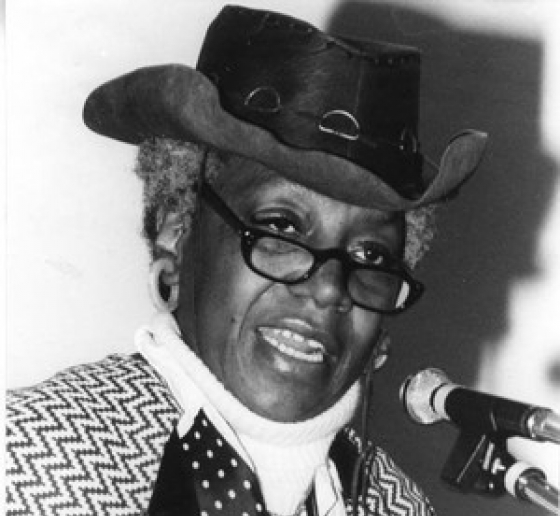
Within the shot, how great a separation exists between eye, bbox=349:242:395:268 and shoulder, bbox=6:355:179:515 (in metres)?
0.42

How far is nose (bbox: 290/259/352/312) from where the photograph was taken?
5.08 feet

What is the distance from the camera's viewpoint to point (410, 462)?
7.92 feet

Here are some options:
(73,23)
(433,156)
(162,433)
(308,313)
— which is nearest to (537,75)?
(433,156)

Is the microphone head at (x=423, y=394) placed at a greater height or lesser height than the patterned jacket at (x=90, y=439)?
greater

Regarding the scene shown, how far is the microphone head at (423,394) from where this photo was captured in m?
1.35

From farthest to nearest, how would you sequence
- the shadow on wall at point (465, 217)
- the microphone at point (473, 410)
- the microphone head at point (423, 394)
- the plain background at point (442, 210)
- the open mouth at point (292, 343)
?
the shadow on wall at point (465, 217), the plain background at point (442, 210), the open mouth at point (292, 343), the microphone head at point (423, 394), the microphone at point (473, 410)

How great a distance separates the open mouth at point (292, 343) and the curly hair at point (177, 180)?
0.28 meters

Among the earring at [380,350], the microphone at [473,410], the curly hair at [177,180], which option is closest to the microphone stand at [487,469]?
the microphone at [473,410]

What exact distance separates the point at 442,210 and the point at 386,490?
30.8 inches

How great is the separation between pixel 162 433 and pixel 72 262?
58cm

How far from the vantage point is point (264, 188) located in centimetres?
160

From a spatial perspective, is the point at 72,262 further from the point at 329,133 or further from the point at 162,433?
the point at 329,133

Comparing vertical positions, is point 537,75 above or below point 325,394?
above

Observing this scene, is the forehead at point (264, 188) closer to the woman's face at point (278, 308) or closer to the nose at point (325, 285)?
the woman's face at point (278, 308)
